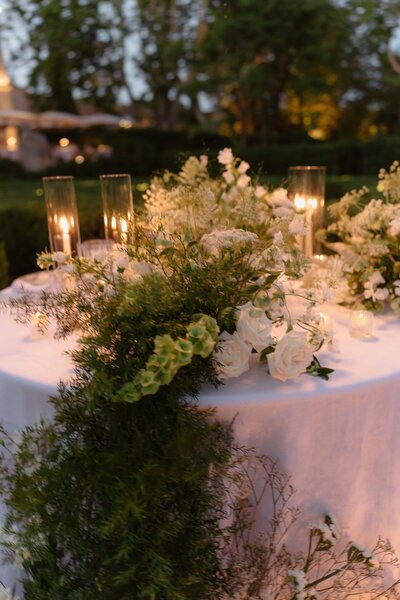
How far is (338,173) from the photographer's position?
1357 cm

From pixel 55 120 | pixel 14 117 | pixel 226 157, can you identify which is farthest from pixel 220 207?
pixel 55 120

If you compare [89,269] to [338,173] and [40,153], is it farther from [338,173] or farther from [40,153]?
[40,153]

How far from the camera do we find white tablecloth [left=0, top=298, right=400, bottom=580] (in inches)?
60.1

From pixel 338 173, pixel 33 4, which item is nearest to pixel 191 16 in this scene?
pixel 33 4

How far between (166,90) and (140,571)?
17558 millimetres

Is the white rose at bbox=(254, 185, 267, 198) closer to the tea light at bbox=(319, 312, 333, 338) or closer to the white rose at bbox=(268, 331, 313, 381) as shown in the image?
the tea light at bbox=(319, 312, 333, 338)

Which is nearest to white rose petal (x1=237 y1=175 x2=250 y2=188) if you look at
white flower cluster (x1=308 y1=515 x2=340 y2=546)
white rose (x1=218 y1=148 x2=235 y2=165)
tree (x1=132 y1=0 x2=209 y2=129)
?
white rose (x1=218 y1=148 x2=235 y2=165)

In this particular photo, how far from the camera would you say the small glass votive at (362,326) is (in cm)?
196

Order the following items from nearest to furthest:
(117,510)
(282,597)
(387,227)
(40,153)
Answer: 1. (117,510)
2. (282,597)
3. (387,227)
4. (40,153)

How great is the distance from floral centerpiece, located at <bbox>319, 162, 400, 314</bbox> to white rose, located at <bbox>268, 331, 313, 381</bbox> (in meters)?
0.62

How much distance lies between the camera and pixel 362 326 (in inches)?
77.1

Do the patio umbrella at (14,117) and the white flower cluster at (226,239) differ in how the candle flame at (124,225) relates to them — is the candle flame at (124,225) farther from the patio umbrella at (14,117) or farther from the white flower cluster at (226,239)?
the patio umbrella at (14,117)

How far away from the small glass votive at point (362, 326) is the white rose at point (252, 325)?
0.63 m

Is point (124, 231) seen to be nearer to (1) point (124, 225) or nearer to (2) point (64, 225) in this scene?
(1) point (124, 225)
